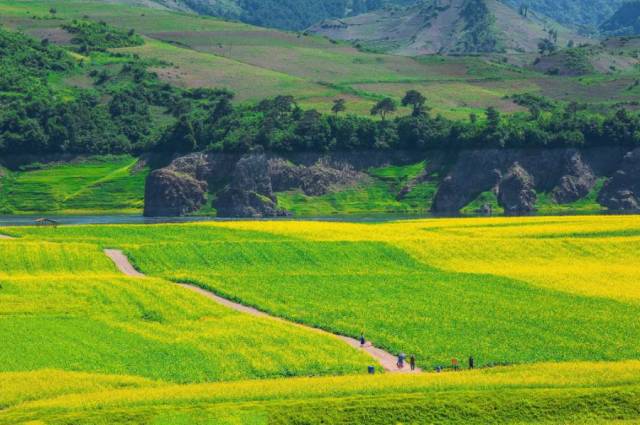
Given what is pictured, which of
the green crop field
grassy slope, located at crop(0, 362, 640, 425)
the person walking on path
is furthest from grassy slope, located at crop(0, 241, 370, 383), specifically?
grassy slope, located at crop(0, 362, 640, 425)

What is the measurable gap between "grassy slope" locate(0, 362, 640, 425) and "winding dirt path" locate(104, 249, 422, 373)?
459 cm

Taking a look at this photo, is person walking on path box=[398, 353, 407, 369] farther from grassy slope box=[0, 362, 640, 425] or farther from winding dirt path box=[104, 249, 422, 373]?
grassy slope box=[0, 362, 640, 425]

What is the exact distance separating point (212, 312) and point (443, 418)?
26293mm

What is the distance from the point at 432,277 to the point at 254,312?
57.8ft

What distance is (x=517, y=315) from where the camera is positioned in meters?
76.6

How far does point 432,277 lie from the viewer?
93188 millimetres

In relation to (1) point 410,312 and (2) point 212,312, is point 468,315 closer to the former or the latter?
(1) point 410,312

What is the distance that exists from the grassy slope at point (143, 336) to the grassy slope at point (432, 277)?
4.25 m

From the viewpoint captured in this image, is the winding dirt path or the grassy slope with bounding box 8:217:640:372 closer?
the winding dirt path

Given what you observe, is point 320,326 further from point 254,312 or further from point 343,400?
point 343,400

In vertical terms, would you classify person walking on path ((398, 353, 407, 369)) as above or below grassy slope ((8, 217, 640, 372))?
above

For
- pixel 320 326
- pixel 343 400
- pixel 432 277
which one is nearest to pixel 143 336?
pixel 320 326

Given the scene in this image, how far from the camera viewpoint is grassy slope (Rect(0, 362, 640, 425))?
55.1 m

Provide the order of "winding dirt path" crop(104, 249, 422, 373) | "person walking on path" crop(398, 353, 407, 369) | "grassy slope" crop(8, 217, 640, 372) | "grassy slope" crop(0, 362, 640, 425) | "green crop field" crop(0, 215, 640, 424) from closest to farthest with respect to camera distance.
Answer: "grassy slope" crop(0, 362, 640, 425)
"green crop field" crop(0, 215, 640, 424)
"person walking on path" crop(398, 353, 407, 369)
"winding dirt path" crop(104, 249, 422, 373)
"grassy slope" crop(8, 217, 640, 372)
